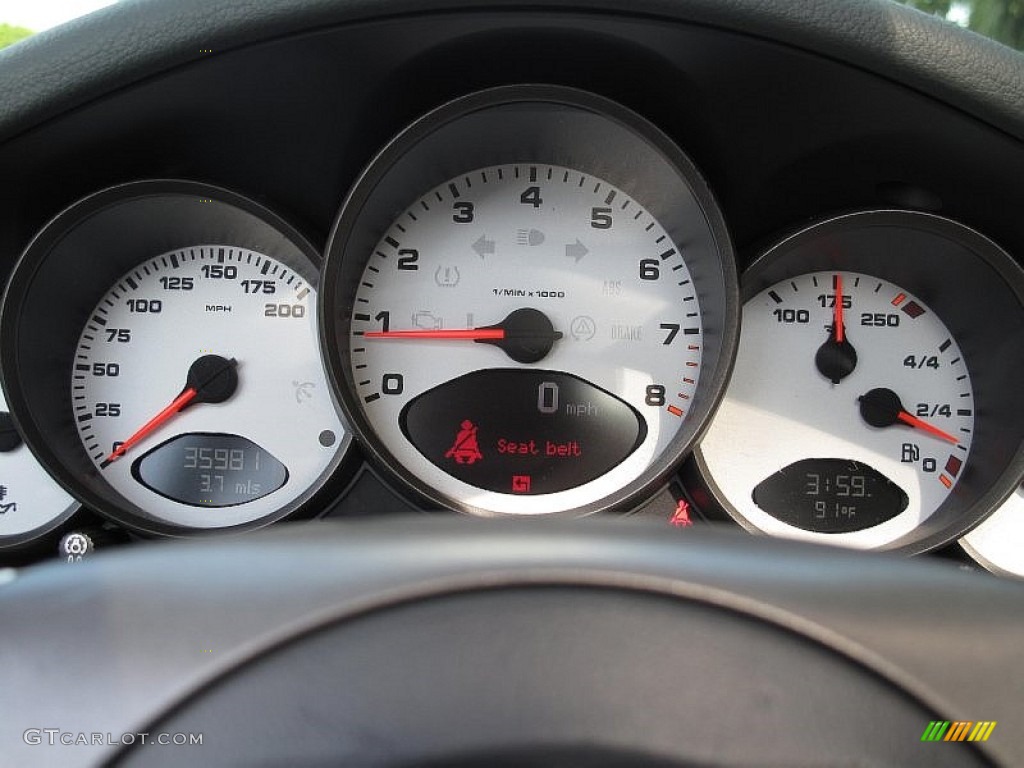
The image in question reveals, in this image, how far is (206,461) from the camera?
8.27ft

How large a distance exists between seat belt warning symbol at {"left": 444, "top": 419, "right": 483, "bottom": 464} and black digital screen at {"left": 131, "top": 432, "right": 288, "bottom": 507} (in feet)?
1.38

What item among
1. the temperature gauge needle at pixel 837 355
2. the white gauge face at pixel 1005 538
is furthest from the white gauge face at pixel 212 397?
the white gauge face at pixel 1005 538

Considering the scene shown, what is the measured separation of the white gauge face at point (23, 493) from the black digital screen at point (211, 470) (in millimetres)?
213

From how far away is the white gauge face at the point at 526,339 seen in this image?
2486 mm

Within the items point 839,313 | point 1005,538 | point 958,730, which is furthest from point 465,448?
point 958,730

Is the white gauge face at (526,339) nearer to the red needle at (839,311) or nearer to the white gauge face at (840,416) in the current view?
the white gauge face at (840,416)

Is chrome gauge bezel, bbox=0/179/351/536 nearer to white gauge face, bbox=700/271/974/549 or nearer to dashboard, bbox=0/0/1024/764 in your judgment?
dashboard, bbox=0/0/1024/764

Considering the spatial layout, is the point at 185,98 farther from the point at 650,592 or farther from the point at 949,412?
the point at 949,412

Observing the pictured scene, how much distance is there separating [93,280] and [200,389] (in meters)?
0.39

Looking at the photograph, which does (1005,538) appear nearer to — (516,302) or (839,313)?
(839,313)

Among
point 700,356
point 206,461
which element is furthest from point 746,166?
point 206,461

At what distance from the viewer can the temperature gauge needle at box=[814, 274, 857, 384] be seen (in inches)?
99.6

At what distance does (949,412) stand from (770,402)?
0.47 m

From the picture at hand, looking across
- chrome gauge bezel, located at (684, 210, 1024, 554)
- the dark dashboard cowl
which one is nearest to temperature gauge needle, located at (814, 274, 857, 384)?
chrome gauge bezel, located at (684, 210, 1024, 554)
